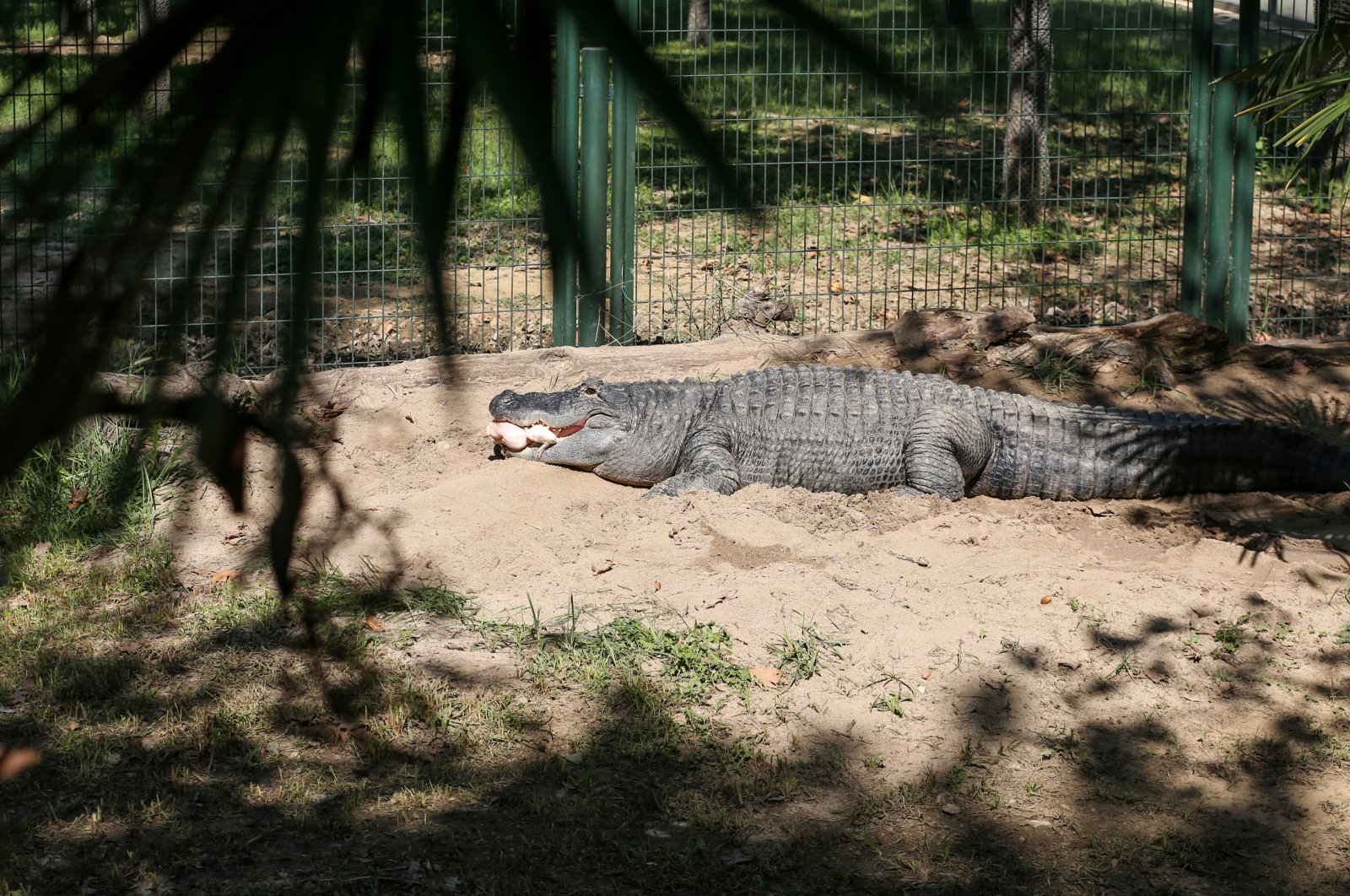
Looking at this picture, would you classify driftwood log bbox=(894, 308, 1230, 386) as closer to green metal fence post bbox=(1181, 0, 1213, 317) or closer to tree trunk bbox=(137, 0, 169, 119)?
green metal fence post bbox=(1181, 0, 1213, 317)

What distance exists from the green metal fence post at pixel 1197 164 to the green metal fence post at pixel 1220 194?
0.13ft

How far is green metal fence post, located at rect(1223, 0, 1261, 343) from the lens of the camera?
7.98 metres

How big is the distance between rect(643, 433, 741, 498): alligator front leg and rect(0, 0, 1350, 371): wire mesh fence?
3.22ft

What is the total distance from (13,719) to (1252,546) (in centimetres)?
464

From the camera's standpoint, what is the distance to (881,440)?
6.75 m

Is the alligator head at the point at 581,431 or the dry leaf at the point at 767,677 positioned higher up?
the alligator head at the point at 581,431

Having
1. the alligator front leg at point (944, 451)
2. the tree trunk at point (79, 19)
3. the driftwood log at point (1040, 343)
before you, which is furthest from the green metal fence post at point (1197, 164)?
the tree trunk at point (79, 19)

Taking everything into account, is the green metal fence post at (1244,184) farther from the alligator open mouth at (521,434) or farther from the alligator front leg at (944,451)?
the alligator open mouth at (521,434)

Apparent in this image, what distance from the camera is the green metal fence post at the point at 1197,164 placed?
806 centimetres

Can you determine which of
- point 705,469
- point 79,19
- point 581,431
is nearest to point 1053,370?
point 705,469

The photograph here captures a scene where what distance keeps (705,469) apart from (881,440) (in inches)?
35.8

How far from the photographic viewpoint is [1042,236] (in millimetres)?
8562

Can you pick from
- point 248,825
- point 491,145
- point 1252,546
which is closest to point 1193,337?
point 1252,546

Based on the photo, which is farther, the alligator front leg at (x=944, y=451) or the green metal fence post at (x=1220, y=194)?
the green metal fence post at (x=1220, y=194)
